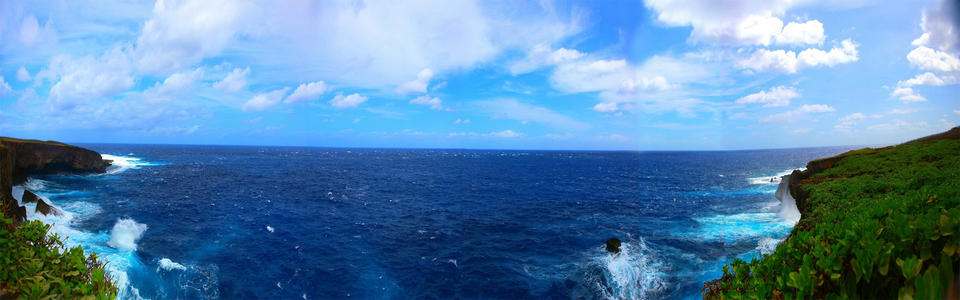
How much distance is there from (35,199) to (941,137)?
73.9m

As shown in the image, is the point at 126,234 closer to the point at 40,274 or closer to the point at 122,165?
the point at 40,274

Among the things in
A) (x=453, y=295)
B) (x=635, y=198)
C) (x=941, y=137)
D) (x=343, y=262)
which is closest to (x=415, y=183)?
(x=635, y=198)

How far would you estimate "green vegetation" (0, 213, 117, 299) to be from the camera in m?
5.70

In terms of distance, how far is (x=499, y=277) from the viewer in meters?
23.0

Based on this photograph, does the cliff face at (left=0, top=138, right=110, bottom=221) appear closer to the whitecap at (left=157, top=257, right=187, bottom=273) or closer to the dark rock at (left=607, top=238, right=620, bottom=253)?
the whitecap at (left=157, top=257, right=187, bottom=273)

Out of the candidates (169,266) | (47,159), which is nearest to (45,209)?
(169,266)

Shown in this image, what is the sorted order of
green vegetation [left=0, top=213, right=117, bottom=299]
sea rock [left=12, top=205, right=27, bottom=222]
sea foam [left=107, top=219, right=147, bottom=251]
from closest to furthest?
green vegetation [left=0, top=213, right=117, bottom=299] → sea rock [left=12, top=205, right=27, bottom=222] → sea foam [left=107, top=219, right=147, bottom=251]

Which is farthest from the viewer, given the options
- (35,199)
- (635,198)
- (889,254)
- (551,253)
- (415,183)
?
(415,183)

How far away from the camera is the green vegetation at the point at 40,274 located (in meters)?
5.70

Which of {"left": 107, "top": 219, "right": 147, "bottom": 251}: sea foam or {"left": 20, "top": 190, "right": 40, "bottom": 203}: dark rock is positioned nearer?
{"left": 107, "top": 219, "right": 147, "bottom": 251}: sea foam

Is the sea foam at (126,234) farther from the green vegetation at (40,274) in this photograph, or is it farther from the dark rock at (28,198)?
the green vegetation at (40,274)

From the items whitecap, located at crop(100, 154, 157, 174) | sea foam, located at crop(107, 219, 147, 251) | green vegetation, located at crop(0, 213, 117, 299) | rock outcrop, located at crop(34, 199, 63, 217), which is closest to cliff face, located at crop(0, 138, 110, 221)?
whitecap, located at crop(100, 154, 157, 174)

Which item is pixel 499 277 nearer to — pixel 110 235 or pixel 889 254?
pixel 889 254

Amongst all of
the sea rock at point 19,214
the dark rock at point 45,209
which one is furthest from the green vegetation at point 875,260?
the dark rock at point 45,209
